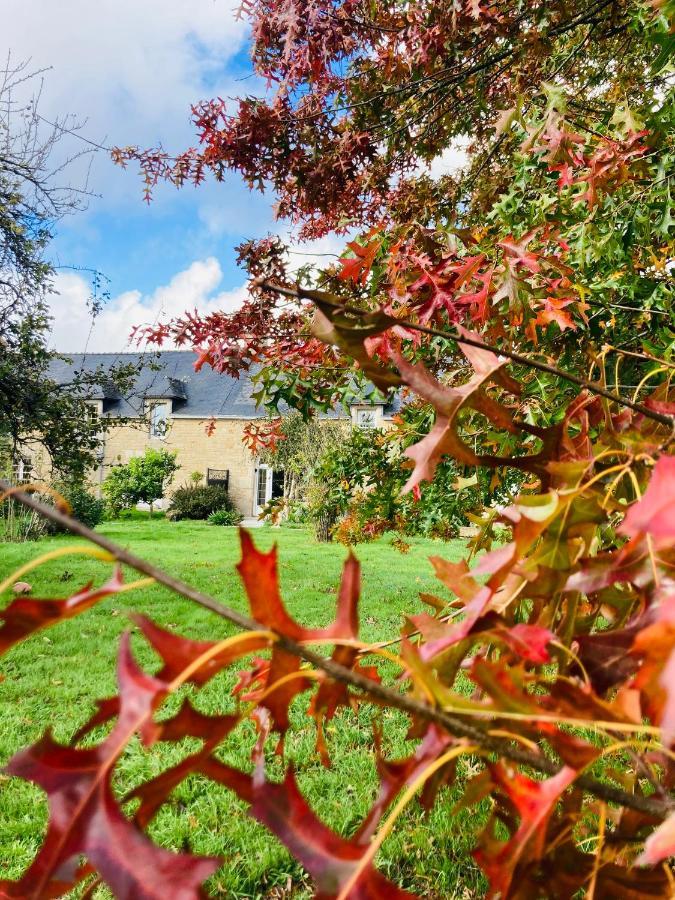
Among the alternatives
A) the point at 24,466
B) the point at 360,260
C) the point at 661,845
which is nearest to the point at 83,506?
the point at 24,466

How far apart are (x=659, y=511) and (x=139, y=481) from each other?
2420 centimetres

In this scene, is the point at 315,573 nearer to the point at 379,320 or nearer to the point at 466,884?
the point at 466,884

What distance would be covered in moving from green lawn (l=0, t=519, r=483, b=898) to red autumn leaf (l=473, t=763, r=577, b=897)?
29 cm

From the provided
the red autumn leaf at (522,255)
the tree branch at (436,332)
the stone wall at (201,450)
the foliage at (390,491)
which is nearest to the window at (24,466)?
the foliage at (390,491)

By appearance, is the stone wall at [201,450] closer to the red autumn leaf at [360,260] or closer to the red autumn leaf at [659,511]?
the red autumn leaf at [360,260]

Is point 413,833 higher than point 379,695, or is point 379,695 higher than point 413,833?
point 379,695

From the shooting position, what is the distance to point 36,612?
39cm

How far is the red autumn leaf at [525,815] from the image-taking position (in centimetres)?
38

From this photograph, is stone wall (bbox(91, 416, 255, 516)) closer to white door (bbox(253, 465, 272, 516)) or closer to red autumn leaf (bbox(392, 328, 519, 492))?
white door (bbox(253, 465, 272, 516))

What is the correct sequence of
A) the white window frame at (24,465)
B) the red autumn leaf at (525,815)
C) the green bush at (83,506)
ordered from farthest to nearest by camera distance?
the green bush at (83,506) < the white window frame at (24,465) < the red autumn leaf at (525,815)

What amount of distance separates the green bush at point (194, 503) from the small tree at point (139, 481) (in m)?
1.10

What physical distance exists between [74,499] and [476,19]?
14.6 metres

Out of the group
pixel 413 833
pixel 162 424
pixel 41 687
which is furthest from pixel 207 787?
pixel 162 424

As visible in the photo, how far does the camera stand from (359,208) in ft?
15.1
